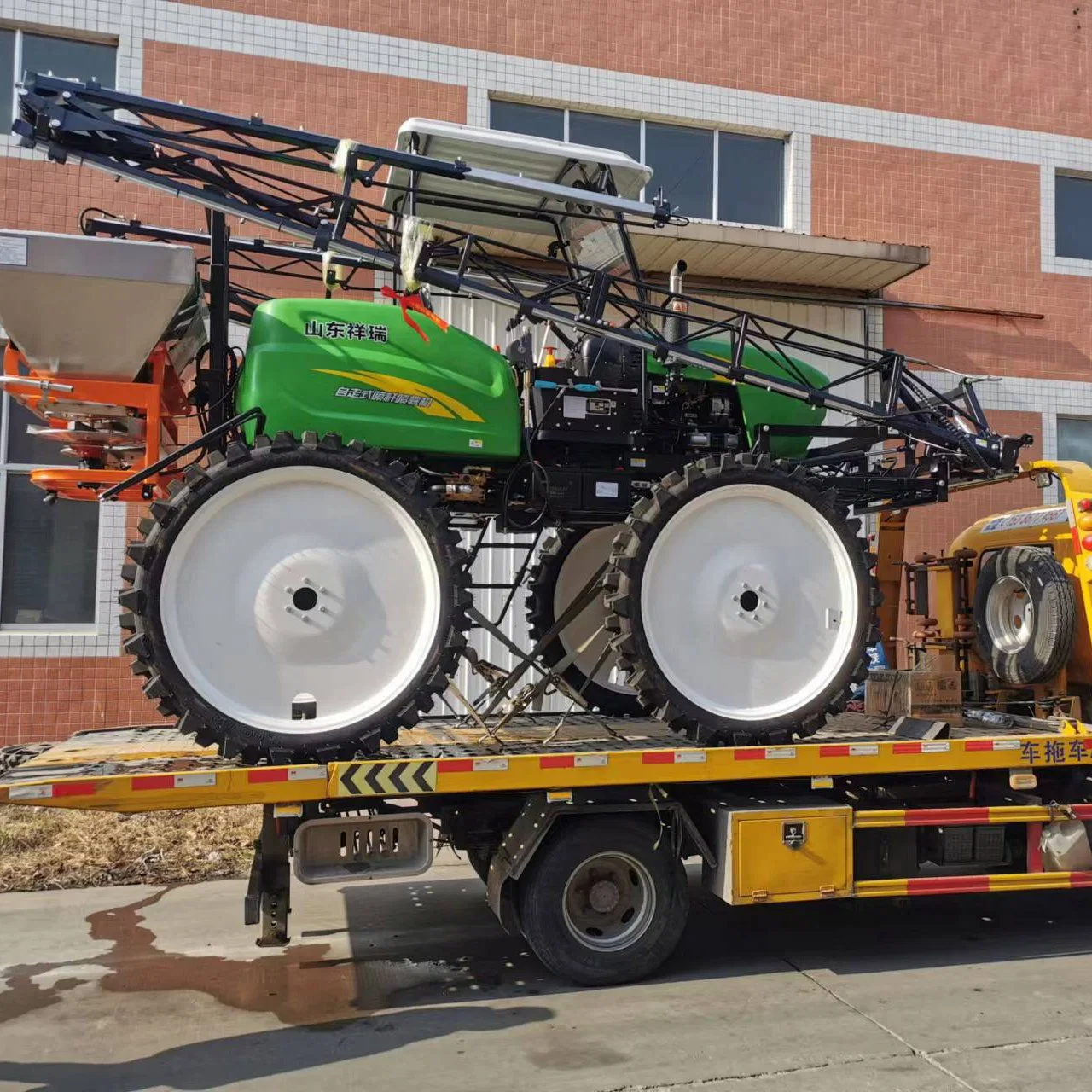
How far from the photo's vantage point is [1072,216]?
1379 centimetres

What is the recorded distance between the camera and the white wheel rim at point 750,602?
588 centimetres

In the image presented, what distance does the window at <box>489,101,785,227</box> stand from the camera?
1202cm

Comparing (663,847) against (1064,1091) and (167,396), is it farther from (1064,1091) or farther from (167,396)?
(167,396)

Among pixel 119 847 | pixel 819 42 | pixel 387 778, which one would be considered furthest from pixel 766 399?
pixel 819 42

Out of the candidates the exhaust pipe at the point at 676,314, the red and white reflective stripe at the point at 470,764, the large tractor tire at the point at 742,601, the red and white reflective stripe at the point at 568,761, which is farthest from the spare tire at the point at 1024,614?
the red and white reflective stripe at the point at 470,764

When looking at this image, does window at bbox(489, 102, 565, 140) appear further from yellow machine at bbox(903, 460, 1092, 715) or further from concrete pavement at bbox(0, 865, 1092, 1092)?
concrete pavement at bbox(0, 865, 1092, 1092)

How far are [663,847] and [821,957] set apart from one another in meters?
1.25

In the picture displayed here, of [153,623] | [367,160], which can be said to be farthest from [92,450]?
[367,160]

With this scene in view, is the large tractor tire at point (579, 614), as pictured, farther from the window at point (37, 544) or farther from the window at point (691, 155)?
the window at point (691, 155)

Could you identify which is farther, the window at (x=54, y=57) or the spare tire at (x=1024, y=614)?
the window at (x=54, y=57)

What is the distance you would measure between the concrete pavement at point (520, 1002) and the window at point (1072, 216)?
9281 mm

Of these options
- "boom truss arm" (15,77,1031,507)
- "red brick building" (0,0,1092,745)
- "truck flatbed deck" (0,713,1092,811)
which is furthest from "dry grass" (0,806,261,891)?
"boom truss arm" (15,77,1031,507)

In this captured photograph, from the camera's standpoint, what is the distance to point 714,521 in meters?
6.01

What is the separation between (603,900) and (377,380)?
3.03m
